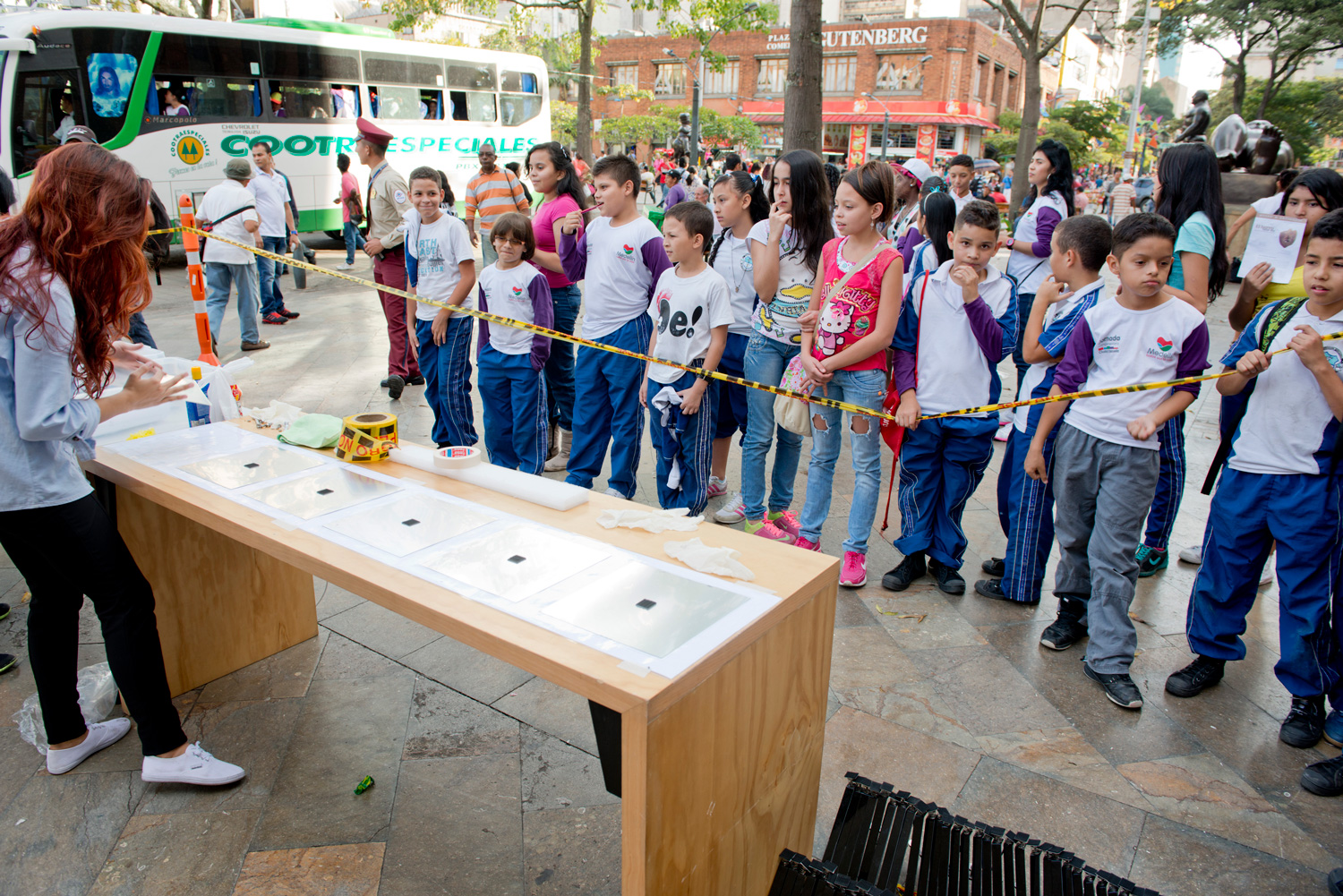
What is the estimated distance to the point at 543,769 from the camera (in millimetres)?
2510

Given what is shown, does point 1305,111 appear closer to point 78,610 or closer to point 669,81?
point 78,610

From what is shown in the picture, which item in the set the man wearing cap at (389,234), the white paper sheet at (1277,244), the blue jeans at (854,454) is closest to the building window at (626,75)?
the man wearing cap at (389,234)

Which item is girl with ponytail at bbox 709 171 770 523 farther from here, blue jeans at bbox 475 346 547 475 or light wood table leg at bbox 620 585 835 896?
light wood table leg at bbox 620 585 835 896

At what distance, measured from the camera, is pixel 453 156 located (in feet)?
52.6

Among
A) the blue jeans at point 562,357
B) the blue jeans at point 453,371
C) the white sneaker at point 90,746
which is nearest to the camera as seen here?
the white sneaker at point 90,746

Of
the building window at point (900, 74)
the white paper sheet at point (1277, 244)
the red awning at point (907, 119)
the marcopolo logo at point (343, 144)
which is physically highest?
the building window at point (900, 74)

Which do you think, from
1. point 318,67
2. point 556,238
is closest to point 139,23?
point 318,67

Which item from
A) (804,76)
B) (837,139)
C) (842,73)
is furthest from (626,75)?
(804,76)

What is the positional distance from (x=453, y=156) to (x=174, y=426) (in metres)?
14.4

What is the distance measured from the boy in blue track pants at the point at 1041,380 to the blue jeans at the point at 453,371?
2813 millimetres

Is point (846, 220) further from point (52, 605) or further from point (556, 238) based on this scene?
point (52, 605)

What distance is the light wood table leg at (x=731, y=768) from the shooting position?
4.83 ft

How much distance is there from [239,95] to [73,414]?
12.8 metres

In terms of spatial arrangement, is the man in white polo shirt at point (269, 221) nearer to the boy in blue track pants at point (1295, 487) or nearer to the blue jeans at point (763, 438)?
the blue jeans at point (763, 438)
